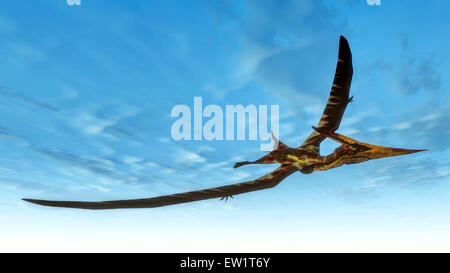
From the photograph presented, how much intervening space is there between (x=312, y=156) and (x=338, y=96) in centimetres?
169

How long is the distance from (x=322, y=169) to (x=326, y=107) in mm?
1644

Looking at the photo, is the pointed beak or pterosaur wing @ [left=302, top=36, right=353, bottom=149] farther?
pterosaur wing @ [left=302, top=36, right=353, bottom=149]

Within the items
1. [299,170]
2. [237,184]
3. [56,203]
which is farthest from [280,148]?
[56,203]

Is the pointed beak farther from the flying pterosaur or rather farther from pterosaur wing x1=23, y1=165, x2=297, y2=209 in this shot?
pterosaur wing x1=23, y1=165, x2=297, y2=209

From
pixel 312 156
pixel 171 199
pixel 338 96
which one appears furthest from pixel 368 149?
pixel 171 199

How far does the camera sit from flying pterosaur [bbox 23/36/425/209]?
7121 millimetres

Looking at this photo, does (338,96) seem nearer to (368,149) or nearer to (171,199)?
(368,149)

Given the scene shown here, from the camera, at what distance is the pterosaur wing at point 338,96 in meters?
7.43

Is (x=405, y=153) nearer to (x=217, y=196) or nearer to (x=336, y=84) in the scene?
(x=336, y=84)

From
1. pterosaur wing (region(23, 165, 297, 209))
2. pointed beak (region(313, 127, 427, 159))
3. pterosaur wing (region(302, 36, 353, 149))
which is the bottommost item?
pterosaur wing (region(23, 165, 297, 209))

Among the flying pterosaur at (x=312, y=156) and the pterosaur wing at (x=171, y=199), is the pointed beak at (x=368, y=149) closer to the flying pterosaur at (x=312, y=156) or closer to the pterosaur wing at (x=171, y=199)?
the flying pterosaur at (x=312, y=156)

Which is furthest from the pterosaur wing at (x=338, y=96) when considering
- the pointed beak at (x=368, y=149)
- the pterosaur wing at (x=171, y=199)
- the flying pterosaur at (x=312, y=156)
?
the pterosaur wing at (x=171, y=199)

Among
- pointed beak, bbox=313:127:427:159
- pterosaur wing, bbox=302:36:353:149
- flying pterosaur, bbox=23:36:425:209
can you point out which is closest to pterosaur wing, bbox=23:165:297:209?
flying pterosaur, bbox=23:36:425:209

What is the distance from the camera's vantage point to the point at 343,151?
293 inches
